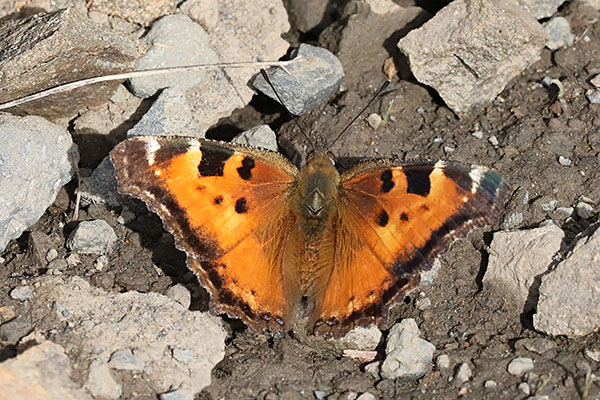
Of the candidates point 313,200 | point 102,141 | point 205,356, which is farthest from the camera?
point 102,141

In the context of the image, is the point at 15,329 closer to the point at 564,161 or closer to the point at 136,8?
the point at 136,8

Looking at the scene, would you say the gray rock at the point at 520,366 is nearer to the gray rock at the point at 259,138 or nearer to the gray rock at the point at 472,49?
the gray rock at the point at 472,49

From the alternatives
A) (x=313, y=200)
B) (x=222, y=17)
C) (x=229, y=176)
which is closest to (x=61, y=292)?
(x=229, y=176)

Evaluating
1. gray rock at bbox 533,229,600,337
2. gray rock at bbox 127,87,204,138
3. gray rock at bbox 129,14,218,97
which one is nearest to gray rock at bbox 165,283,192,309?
gray rock at bbox 127,87,204,138

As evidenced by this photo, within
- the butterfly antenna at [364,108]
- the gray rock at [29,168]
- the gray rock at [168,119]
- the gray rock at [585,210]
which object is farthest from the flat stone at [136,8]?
the gray rock at [585,210]

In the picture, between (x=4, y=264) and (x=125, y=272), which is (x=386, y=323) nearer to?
(x=125, y=272)

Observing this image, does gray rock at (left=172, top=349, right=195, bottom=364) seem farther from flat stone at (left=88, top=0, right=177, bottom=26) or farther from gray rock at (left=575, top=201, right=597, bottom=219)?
flat stone at (left=88, top=0, right=177, bottom=26)
